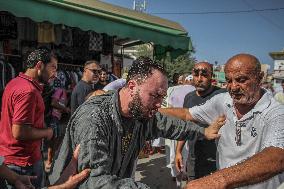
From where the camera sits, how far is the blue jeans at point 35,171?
337 centimetres

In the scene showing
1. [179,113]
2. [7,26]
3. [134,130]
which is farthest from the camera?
[7,26]

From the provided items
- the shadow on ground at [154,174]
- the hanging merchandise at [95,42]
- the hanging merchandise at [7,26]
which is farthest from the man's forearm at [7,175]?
the hanging merchandise at [95,42]

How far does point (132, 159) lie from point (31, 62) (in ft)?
6.06

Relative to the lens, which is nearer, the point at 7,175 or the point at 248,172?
the point at 248,172

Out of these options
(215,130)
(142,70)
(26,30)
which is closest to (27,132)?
(142,70)

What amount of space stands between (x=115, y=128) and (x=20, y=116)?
143cm

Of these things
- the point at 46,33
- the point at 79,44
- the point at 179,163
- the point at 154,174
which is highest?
the point at 46,33

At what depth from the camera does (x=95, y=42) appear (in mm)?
9289

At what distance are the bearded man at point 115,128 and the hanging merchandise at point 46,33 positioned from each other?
598 centimetres

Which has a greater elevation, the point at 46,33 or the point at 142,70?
the point at 46,33

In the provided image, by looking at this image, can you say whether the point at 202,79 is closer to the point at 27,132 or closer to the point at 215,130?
the point at 215,130

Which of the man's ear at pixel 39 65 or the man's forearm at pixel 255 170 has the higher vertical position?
the man's ear at pixel 39 65

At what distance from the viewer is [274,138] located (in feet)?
6.91

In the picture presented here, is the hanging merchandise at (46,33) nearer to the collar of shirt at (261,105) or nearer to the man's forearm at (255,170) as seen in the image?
the collar of shirt at (261,105)
